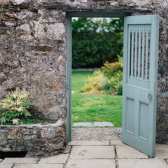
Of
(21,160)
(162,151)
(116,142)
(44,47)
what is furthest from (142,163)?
(44,47)

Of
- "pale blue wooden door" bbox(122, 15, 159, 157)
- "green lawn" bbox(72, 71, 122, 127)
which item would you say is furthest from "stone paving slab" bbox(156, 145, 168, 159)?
"green lawn" bbox(72, 71, 122, 127)

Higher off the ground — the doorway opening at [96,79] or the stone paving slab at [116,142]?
the doorway opening at [96,79]

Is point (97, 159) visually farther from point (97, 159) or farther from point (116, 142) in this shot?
point (116, 142)

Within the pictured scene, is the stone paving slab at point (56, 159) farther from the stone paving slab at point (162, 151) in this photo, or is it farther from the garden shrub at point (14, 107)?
the stone paving slab at point (162, 151)

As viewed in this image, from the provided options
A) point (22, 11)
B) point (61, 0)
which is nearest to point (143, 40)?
point (61, 0)

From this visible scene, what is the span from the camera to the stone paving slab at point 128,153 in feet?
22.7

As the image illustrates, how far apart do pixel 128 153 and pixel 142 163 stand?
51 centimetres

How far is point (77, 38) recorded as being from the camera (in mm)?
20141

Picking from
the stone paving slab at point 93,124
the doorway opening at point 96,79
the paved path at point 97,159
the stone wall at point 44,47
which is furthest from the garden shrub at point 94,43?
the paved path at point 97,159

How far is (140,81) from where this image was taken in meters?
7.19

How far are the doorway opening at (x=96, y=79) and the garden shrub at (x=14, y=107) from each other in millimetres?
1128

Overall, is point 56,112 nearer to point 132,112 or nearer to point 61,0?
point 132,112

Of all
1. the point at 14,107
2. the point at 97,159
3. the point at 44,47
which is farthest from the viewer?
the point at 44,47

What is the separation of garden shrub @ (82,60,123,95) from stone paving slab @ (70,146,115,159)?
5.77 meters
